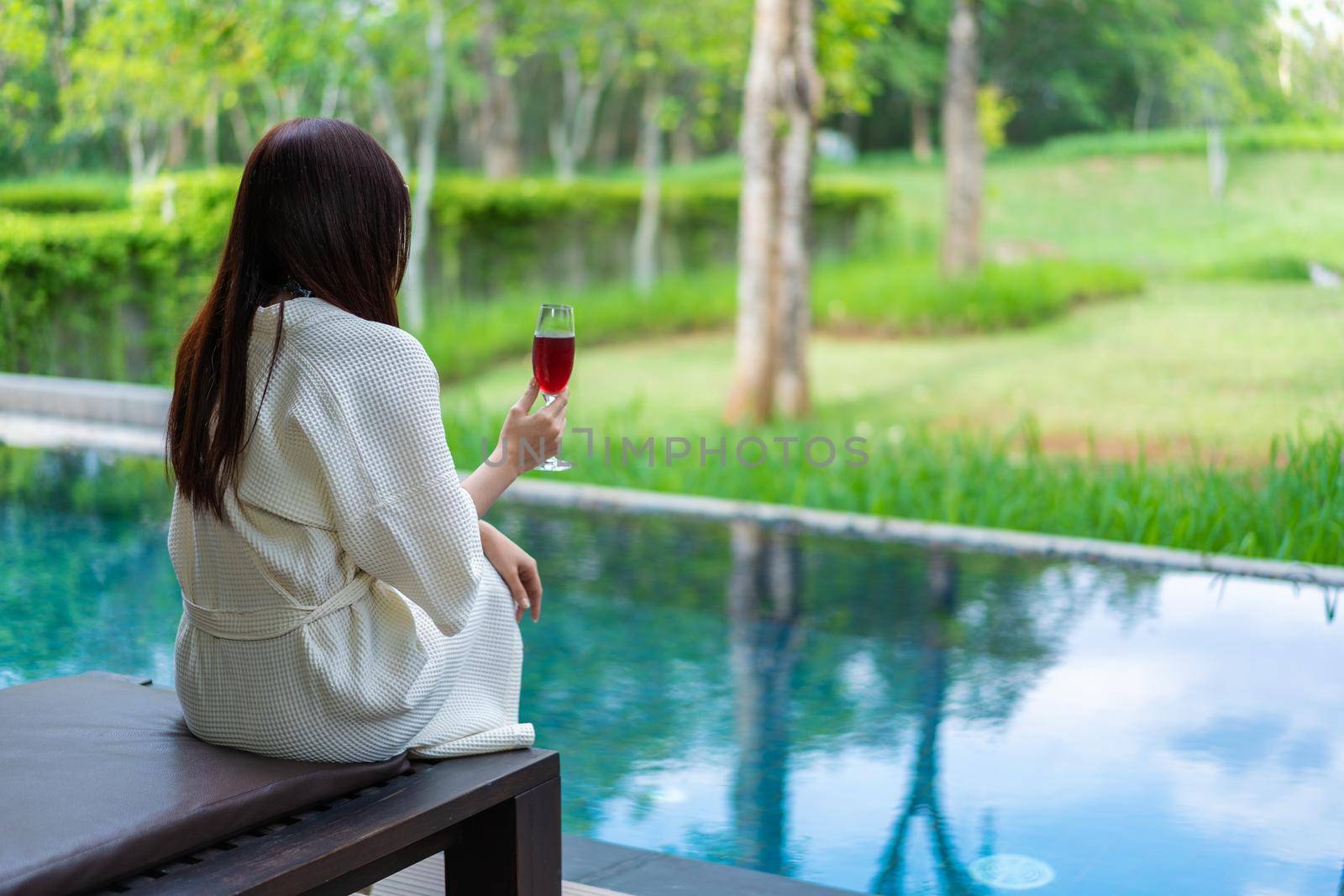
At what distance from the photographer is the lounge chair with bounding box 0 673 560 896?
1354mm

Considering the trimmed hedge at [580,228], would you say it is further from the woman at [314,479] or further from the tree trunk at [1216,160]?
the woman at [314,479]

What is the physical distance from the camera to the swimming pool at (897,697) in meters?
2.61

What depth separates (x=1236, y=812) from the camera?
2.74 meters

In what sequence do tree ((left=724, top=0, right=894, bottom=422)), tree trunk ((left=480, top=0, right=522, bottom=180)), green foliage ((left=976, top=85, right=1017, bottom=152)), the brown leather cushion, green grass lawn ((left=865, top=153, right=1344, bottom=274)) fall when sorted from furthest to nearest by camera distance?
tree trunk ((left=480, top=0, right=522, bottom=180)), green foliage ((left=976, top=85, right=1017, bottom=152)), green grass lawn ((left=865, top=153, right=1344, bottom=274)), tree ((left=724, top=0, right=894, bottom=422)), the brown leather cushion

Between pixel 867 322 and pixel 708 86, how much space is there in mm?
2148

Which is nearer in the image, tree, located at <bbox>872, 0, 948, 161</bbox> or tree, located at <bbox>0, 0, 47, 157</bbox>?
tree, located at <bbox>0, 0, 47, 157</bbox>

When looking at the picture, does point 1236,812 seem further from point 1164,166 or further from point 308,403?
point 1164,166

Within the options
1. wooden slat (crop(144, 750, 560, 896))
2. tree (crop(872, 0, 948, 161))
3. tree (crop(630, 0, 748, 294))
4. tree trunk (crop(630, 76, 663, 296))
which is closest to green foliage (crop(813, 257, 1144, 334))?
tree (crop(872, 0, 948, 161))

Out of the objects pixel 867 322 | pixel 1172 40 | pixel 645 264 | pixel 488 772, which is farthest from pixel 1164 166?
pixel 488 772

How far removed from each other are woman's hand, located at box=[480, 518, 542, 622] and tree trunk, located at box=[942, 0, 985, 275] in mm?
8585

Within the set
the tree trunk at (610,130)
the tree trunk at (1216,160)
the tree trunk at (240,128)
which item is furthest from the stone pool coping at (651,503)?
the tree trunk at (610,130)

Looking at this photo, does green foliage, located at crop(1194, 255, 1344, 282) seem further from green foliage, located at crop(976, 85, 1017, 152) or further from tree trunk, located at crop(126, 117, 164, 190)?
tree trunk, located at crop(126, 117, 164, 190)

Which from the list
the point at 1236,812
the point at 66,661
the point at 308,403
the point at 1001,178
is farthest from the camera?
the point at 1001,178

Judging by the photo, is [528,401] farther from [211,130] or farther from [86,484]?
[211,130]
